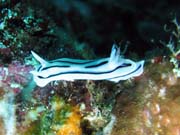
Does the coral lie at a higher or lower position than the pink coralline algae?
lower

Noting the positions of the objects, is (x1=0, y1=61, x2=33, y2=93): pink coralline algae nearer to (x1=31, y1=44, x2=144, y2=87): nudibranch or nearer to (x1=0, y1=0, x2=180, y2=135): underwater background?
(x1=0, y1=0, x2=180, y2=135): underwater background

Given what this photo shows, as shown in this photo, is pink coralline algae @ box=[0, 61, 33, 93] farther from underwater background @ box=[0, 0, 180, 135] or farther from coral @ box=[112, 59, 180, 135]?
coral @ box=[112, 59, 180, 135]

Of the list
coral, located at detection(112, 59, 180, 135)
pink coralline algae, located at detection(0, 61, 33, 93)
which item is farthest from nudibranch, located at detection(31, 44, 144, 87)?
pink coralline algae, located at detection(0, 61, 33, 93)

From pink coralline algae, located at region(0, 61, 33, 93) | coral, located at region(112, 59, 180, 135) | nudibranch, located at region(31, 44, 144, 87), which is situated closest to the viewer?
nudibranch, located at region(31, 44, 144, 87)

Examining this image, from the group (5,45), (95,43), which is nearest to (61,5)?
(95,43)

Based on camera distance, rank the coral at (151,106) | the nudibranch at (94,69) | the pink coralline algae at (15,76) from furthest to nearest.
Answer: the pink coralline algae at (15,76), the coral at (151,106), the nudibranch at (94,69)

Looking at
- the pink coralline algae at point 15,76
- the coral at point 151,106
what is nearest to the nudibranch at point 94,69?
the coral at point 151,106

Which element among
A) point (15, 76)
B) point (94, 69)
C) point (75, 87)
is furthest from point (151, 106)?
point (15, 76)

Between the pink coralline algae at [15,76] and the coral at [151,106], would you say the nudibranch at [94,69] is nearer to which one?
the coral at [151,106]

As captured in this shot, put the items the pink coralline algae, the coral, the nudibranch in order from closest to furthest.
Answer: the nudibranch < the coral < the pink coralline algae

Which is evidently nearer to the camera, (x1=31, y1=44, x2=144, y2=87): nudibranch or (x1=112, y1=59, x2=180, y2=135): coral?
(x1=31, y1=44, x2=144, y2=87): nudibranch
